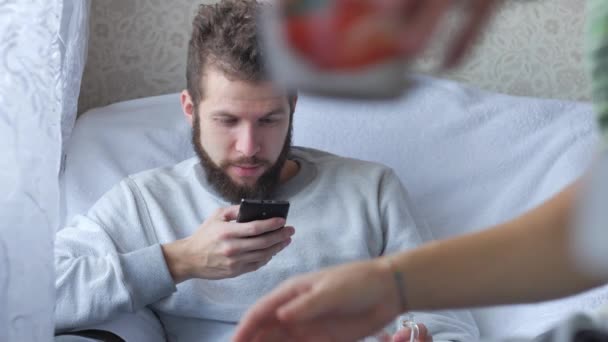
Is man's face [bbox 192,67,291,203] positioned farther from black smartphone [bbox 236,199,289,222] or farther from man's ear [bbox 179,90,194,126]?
black smartphone [bbox 236,199,289,222]

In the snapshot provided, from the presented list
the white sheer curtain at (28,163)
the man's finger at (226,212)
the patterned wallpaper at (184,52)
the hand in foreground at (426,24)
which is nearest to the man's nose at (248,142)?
the man's finger at (226,212)

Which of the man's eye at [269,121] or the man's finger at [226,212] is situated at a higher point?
the man's eye at [269,121]

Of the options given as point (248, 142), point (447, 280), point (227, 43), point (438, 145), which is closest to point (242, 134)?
point (248, 142)

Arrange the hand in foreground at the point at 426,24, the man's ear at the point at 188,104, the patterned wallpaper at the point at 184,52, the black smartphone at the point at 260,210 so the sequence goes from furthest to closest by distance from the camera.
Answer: the patterned wallpaper at the point at 184,52, the man's ear at the point at 188,104, the black smartphone at the point at 260,210, the hand in foreground at the point at 426,24

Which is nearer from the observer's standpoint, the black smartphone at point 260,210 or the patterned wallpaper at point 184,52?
the black smartphone at point 260,210

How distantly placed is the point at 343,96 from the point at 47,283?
789mm

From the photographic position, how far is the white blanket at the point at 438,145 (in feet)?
5.98

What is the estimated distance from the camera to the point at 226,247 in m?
1.42

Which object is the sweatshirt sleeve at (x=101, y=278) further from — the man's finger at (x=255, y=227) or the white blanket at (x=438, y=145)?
the white blanket at (x=438, y=145)

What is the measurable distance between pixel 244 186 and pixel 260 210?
0.19 metres

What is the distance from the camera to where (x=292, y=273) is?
5.07 ft

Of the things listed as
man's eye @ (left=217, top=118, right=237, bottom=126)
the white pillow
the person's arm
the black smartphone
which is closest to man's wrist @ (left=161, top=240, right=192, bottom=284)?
the black smartphone

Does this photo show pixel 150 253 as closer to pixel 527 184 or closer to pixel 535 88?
pixel 527 184

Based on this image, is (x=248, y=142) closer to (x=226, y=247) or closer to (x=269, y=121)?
(x=269, y=121)
